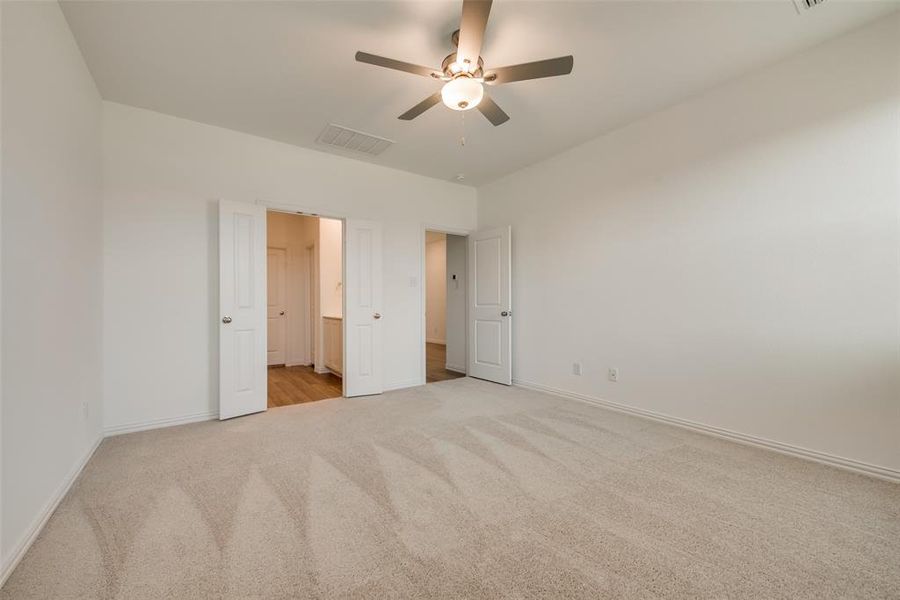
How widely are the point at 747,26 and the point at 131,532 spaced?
14.3 ft

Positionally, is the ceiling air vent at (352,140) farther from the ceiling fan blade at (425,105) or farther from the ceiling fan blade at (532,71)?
the ceiling fan blade at (532,71)

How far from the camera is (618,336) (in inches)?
141

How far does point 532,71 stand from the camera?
6.80 feet

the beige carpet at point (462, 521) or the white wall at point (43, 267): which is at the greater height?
the white wall at point (43, 267)

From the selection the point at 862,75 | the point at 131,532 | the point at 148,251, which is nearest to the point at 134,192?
the point at 148,251

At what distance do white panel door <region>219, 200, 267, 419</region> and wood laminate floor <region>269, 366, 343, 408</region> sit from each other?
460 millimetres

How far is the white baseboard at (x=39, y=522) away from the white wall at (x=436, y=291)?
6.87m

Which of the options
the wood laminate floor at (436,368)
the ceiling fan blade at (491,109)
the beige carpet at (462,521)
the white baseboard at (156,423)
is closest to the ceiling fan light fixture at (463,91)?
the ceiling fan blade at (491,109)

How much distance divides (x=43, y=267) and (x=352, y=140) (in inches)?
104

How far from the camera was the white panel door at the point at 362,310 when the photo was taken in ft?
13.5

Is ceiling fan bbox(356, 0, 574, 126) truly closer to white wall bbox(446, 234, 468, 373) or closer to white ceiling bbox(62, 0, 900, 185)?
white ceiling bbox(62, 0, 900, 185)

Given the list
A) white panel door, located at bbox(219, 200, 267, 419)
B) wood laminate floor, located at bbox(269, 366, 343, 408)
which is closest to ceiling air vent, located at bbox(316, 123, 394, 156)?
white panel door, located at bbox(219, 200, 267, 419)

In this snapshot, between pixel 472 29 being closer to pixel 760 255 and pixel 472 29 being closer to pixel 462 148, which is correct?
pixel 462 148

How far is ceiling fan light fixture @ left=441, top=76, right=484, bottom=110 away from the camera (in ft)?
6.91
